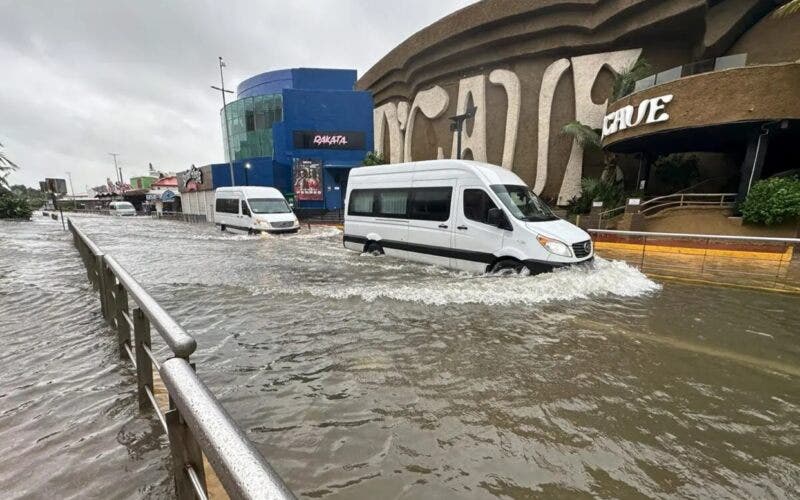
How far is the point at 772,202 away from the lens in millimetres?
11164

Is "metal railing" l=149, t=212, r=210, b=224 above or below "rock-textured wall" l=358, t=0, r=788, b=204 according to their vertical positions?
below

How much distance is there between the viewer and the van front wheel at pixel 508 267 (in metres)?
7.08

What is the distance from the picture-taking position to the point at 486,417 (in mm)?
3027

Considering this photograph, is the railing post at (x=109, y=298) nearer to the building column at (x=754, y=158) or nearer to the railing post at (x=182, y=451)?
the railing post at (x=182, y=451)

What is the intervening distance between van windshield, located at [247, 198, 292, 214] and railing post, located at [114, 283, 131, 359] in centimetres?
1353

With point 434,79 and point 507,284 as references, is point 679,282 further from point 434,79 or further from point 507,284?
point 434,79

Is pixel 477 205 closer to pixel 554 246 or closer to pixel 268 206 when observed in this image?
pixel 554 246

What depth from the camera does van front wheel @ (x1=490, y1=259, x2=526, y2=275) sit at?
7.08m

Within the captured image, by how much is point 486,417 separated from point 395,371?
1094mm

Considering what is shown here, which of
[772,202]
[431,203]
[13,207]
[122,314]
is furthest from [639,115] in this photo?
[13,207]

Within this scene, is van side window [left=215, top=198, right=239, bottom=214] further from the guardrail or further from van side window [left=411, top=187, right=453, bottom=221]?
the guardrail

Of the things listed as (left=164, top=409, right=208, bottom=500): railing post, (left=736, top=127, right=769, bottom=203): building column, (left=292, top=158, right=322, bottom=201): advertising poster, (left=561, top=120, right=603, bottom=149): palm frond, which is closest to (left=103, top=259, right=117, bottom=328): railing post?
(left=164, top=409, right=208, bottom=500): railing post

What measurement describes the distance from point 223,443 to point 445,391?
9.19 feet

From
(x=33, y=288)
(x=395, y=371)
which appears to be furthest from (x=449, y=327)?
(x=33, y=288)
